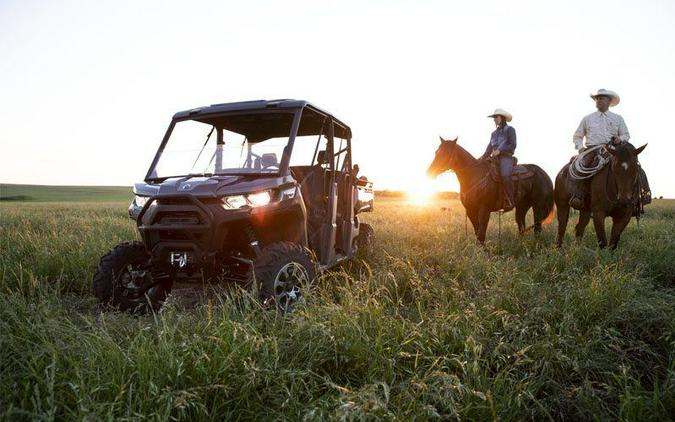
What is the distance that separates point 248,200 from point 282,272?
0.77 meters

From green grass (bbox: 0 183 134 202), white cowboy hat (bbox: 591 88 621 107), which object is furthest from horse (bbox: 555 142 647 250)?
green grass (bbox: 0 183 134 202)

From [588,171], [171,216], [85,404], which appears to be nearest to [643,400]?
[85,404]

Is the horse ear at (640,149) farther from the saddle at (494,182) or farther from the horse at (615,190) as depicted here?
the saddle at (494,182)

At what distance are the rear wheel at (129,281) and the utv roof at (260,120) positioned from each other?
1.74 metres

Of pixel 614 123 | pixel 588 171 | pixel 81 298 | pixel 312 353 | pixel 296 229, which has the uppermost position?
pixel 614 123

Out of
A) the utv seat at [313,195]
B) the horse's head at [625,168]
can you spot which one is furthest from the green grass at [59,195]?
the horse's head at [625,168]

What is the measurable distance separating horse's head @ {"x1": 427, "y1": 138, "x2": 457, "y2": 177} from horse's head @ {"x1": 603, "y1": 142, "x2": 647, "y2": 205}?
2.86 metres

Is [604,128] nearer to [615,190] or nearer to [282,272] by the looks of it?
[615,190]

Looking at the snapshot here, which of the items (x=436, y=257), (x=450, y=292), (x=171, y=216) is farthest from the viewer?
(x=436, y=257)

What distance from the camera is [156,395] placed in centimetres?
218

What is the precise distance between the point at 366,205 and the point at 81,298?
4.64 meters

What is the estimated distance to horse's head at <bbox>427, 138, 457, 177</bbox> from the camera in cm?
906

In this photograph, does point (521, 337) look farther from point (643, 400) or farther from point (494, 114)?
point (494, 114)

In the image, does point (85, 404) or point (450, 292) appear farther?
point (450, 292)
